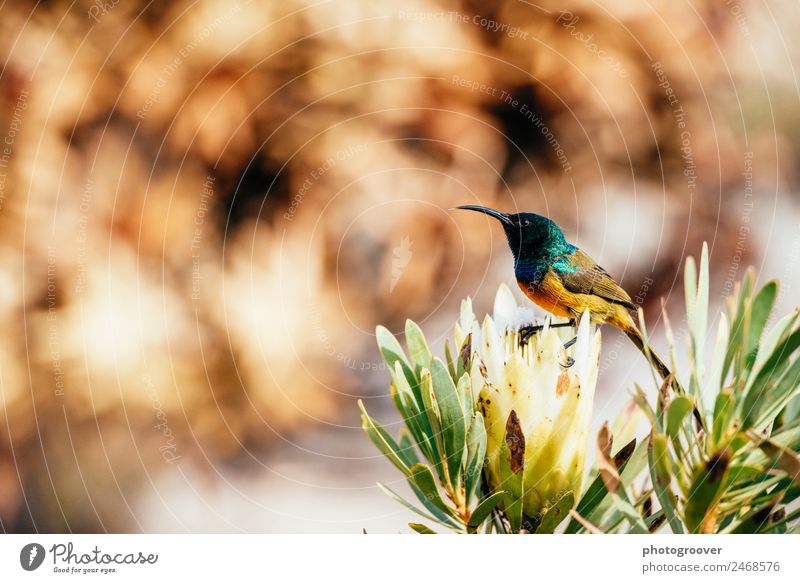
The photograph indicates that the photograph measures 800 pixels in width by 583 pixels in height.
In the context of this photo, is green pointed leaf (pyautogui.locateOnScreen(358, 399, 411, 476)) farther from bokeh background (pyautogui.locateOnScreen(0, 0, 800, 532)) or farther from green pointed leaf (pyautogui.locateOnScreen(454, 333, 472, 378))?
bokeh background (pyautogui.locateOnScreen(0, 0, 800, 532))

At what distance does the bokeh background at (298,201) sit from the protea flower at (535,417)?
22 cm

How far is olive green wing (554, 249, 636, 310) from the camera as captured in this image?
391 mm

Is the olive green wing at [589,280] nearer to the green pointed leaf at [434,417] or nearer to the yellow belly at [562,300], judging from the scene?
the yellow belly at [562,300]

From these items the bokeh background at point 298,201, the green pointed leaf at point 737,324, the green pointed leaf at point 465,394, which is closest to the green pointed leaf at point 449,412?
the green pointed leaf at point 465,394

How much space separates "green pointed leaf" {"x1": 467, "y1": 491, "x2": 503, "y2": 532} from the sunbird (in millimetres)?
157

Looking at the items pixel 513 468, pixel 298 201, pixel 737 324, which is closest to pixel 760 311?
pixel 737 324

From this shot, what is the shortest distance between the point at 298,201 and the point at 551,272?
0.22 m

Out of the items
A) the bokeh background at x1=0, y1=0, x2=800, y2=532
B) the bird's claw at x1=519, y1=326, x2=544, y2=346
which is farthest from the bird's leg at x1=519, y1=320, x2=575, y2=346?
the bokeh background at x1=0, y1=0, x2=800, y2=532

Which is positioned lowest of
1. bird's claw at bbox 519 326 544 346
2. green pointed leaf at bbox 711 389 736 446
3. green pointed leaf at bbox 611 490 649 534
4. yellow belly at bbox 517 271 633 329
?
green pointed leaf at bbox 611 490 649 534

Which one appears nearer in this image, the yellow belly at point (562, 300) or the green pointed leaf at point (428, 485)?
the green pointed leaf at point (428, 485)

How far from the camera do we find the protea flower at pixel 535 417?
0.84 ft

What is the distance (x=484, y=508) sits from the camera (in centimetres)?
27

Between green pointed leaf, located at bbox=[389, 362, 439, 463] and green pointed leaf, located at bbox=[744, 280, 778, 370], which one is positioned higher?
green pointed leaf, located at bbox=[744, 280, 778, 370]
